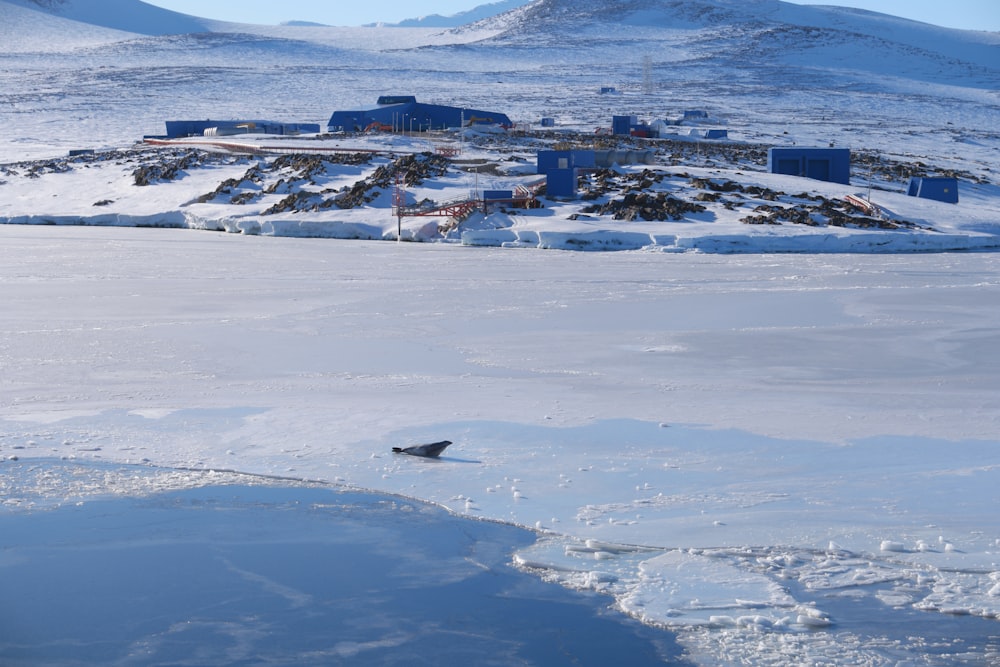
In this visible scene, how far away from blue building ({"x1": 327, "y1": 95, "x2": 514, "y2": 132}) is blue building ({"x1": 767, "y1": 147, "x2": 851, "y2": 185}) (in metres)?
21.6

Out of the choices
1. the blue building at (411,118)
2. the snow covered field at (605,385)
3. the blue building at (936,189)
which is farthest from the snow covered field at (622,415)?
the blue building at (411,118)

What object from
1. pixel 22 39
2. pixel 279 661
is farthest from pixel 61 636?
pixel 22 39

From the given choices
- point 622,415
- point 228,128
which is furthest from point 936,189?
point 228,128

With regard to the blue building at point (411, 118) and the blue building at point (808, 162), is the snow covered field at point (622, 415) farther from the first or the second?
the blue building at point (411, 118)

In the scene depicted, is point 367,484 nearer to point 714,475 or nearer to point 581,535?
point 581,535

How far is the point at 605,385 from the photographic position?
8.88m

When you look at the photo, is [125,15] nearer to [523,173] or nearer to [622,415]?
[523,173]

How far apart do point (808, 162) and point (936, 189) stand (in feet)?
13.9

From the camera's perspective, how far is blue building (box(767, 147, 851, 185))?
1305 inches

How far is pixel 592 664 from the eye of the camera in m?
4.36

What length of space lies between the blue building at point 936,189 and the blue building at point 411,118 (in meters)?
25.8

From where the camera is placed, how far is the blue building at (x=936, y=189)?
99.5ft

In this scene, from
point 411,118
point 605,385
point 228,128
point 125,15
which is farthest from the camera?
point 125,15

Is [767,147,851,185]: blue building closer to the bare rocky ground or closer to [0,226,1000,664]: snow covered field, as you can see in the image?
the bare rocky ground
